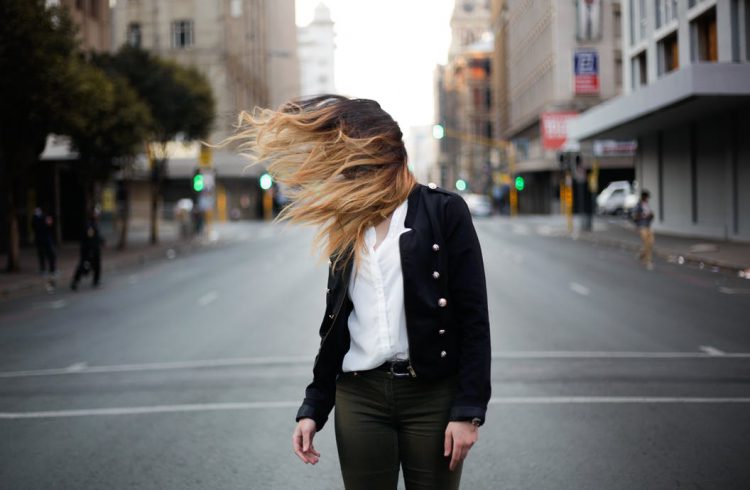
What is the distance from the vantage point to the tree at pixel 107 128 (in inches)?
1206

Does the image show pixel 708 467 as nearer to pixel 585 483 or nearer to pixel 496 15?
pixel 585 483

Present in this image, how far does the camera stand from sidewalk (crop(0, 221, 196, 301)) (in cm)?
2277

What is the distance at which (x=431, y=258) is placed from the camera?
3.00 m

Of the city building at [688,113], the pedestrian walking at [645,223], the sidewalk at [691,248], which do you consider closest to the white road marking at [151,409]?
the sidewalk at [691,248]

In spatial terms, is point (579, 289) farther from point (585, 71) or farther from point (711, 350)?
point (585, 71)

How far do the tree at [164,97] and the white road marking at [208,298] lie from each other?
22437 mm

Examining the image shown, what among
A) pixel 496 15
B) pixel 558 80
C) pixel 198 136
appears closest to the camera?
pixel 198 136

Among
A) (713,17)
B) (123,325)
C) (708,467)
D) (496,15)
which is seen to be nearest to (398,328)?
(708,467)

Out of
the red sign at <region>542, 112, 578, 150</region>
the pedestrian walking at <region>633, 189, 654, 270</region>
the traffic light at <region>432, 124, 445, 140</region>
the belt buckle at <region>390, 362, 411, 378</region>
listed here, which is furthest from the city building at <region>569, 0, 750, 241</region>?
the belt buckle at <region>390, 362, 411, 378</region>

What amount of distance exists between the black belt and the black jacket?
0.15 ft

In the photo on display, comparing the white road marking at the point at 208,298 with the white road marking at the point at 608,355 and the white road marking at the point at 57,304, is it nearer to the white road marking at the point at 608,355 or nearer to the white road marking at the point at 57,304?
the white road marking at the point at 57,304

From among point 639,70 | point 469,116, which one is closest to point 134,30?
point 639,70

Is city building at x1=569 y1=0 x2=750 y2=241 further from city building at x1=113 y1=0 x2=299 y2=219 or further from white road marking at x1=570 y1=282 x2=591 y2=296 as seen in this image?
city building at x1=113 y1=0 x2=299 y2=219

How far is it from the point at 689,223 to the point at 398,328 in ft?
121
